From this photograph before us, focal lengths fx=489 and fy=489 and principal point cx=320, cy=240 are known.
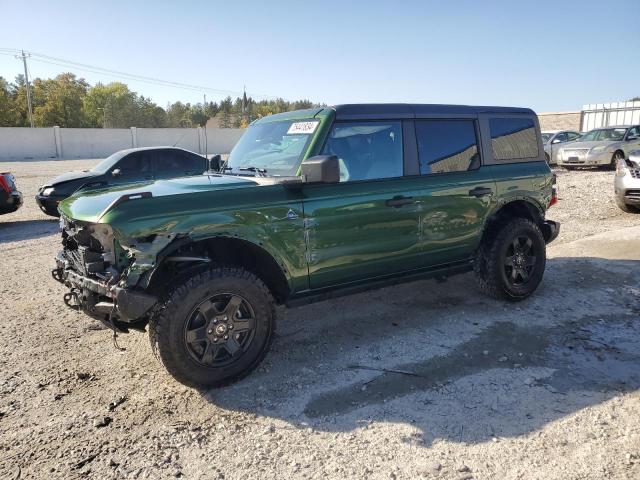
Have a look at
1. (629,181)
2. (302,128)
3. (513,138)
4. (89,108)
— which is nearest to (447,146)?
(513,138)

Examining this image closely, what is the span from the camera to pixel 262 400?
3.40 m

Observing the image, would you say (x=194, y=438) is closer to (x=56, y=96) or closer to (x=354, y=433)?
(x=354, y=433)

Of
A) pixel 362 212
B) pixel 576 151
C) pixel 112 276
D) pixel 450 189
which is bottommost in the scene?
pixel 112 276

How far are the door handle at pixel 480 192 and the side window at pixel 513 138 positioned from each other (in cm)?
43

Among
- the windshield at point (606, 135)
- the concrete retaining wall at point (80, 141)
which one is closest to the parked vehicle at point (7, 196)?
the windshield at point (606, 135)

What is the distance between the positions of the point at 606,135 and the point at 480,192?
16.3 meters

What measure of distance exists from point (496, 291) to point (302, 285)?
7.49 feet

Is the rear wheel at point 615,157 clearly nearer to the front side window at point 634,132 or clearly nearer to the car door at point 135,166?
the front side window at point 634,132

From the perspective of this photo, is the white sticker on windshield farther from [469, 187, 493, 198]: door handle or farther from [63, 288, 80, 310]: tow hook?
[63, 288, 80, 310]: tow hook

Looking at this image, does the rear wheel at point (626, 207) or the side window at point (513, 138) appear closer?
the side window at point (513, 138)

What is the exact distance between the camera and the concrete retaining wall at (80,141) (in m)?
41.6

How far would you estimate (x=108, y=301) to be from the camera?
333cm

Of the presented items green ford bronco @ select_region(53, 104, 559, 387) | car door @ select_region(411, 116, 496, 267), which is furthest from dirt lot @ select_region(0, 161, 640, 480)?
car door @ select_region(411, 116, 496, 267)

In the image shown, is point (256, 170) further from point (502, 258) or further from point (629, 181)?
point (629, 181)
